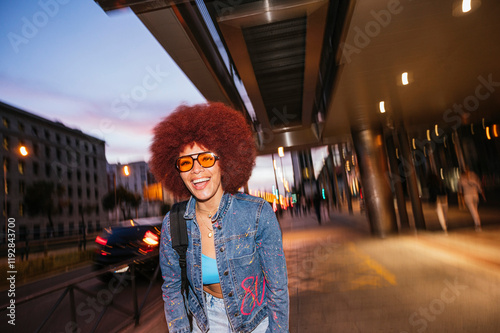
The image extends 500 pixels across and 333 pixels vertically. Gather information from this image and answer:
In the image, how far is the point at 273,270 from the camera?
157cm

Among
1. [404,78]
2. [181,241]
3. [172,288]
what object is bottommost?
[172,288]

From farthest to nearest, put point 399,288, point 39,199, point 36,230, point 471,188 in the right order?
point 36,230
point 39,199
point 471,188
point 399,288

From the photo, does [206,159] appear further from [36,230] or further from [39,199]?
[36,230]

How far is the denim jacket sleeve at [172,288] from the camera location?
1705 millimetres

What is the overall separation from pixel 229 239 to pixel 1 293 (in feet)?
35.5

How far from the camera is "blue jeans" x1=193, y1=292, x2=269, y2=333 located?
5.50 ft

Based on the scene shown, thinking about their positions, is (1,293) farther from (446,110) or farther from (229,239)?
(446,110)

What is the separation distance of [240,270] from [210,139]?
89cm

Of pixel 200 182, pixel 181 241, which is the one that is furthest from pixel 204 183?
pixel 181 241

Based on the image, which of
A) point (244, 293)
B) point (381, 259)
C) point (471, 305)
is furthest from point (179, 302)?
point (381, 259)
